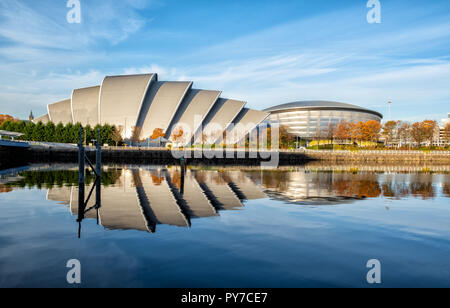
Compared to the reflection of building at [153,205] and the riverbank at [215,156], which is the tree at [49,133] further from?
the reflection of building at [153,205]

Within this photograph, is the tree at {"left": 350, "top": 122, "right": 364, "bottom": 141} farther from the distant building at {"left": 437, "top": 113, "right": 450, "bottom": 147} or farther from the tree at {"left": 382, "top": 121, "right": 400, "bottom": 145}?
the distant building at {"left": 437, "top": 113, "right": 450, "bottom": 147}

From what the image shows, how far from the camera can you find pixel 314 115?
11612 cm

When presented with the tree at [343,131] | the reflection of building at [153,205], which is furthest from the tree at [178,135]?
the reflection of building at [153,205]

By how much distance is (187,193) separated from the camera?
50.4ft

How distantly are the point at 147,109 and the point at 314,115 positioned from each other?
6148 centimetres

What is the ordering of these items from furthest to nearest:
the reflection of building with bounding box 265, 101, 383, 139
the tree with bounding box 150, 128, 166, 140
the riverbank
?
the reflection of building with bounding box 265, 101, 383, 139 → the tree with bounding box 150, 128, 166, 140 → the riverbank

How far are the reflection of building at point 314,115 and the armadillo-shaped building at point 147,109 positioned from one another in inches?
1641

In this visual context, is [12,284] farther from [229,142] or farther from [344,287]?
[229,142]

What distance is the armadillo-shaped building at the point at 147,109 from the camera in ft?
251

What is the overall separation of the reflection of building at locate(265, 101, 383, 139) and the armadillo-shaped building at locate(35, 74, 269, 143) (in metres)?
41.7

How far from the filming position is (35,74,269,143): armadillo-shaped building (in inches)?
3007
